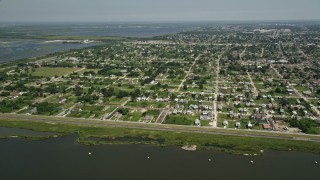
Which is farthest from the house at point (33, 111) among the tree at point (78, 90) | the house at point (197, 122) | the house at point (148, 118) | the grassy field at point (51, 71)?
the grassy field at point (51, 71)

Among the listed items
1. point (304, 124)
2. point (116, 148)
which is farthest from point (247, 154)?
point (116, 148)

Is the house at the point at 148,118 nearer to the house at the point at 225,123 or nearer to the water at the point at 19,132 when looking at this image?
the house at the point at 225,123

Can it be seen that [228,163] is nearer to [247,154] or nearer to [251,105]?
[247,154]

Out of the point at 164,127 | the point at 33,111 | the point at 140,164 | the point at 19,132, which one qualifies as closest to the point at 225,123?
the point at 164,127

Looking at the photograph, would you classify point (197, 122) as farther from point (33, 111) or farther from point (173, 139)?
point (33, 111)

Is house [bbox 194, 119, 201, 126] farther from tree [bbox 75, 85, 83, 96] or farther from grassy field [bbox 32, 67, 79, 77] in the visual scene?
grassy field [bbox 32, 67, 79, 77]
